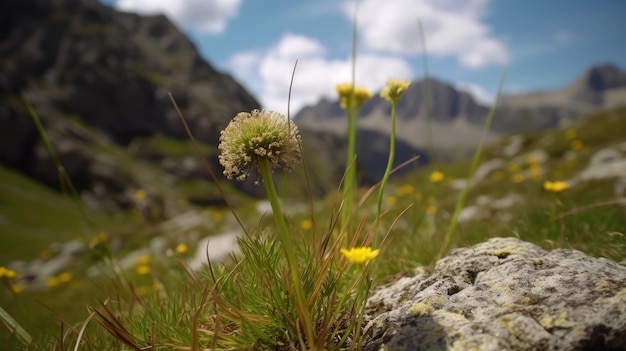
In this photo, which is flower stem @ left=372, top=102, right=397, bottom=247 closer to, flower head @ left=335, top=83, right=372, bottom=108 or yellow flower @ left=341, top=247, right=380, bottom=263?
yellow flower @ left=341, top=247, right=380, bottom=263

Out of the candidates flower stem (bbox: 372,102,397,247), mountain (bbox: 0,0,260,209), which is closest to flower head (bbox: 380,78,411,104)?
flower stem (bbox: 372,102,397,247)

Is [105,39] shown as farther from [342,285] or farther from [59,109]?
[342,285]

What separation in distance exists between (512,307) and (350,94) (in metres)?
2.29

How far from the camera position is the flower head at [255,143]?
1.98m

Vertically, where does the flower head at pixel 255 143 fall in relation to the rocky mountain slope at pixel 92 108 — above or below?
below

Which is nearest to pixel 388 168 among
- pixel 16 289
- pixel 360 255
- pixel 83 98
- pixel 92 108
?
pixel 360 255

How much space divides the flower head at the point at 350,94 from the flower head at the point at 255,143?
1.62 m

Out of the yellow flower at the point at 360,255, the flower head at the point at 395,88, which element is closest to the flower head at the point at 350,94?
the flower head at the point at 395,88

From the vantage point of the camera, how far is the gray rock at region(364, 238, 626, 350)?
68.5 inches

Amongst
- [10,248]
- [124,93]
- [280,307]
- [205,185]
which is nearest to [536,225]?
[280,307]

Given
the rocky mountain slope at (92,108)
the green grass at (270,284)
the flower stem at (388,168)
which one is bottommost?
the green grass at (270,284)

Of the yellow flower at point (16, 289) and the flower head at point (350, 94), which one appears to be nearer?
the flower head at point (350, 94)

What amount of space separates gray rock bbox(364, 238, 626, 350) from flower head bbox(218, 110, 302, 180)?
3.69 ft

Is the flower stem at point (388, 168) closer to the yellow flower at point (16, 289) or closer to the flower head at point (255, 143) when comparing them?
the flower head at point (255, 143)
